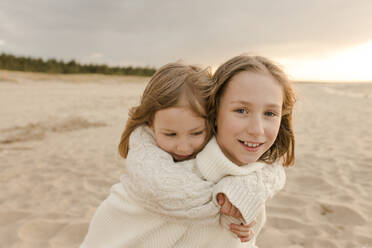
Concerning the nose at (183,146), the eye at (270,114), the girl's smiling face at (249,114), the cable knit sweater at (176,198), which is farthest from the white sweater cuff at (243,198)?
the eye at (270,114)

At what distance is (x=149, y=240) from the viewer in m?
1.70

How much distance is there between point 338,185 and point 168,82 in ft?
10.3

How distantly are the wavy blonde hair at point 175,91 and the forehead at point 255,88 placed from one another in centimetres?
17

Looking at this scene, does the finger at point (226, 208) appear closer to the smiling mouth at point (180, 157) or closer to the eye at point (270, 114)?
the smiling mouth at point (180, 157)

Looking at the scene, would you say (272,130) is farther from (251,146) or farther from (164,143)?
(164,143)

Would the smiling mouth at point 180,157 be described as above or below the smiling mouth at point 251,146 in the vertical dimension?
below

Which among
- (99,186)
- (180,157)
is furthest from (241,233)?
(99,186)

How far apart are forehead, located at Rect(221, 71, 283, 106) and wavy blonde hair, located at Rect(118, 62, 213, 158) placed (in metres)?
0.17

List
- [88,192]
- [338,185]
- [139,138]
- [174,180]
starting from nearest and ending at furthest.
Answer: [174,180]
[139,138]
[88,192]
[338,185]

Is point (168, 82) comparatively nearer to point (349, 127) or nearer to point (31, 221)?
point (31, 221)

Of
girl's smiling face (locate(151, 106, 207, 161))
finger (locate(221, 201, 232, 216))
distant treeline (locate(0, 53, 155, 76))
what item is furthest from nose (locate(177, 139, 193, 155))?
distant treeline (locate(0, 53, 155, 76))

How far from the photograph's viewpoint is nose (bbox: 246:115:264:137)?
A: 62.4 inches

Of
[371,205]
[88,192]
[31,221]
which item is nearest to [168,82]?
[31,221]

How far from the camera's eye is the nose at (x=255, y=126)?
158 centimetres
